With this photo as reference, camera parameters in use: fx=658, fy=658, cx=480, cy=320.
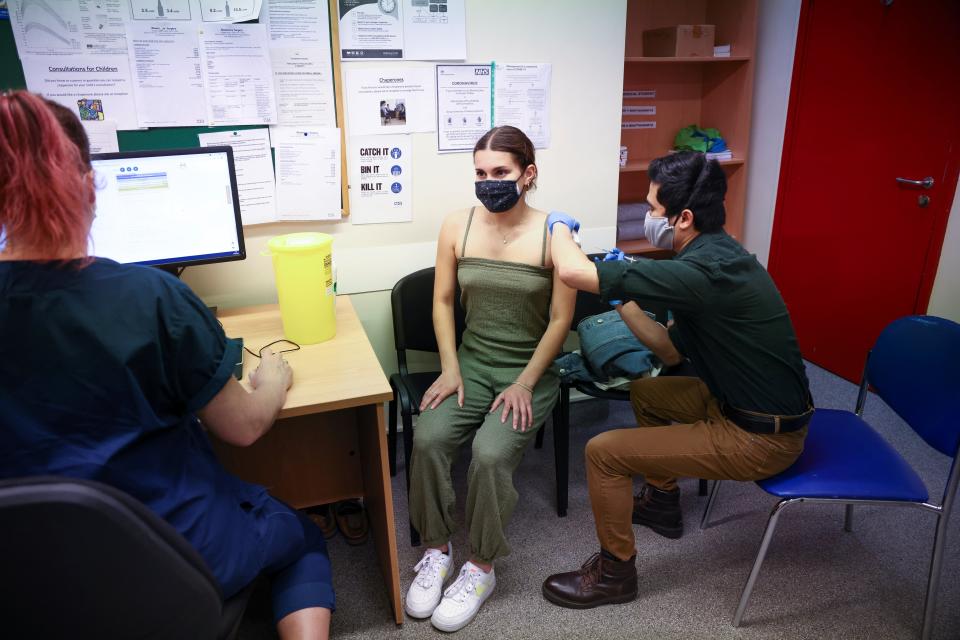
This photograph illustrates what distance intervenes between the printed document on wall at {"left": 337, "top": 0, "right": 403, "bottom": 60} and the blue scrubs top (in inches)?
50.5

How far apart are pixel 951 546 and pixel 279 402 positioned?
6.56ft

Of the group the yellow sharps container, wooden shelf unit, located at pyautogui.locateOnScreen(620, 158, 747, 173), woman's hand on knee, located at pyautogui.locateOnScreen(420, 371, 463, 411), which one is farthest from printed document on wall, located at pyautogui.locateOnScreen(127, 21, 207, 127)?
wooden shelf unit, located at pyautogui.locateOnScreen(620, 158, 747, 173)

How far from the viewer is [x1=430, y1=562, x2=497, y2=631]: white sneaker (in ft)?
5.61

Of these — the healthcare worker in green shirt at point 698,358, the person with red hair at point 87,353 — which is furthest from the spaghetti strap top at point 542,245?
the person with red hair at point 87,353

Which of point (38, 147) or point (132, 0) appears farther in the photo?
point (132, 0)

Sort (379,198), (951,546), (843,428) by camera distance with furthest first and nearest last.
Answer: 1. (379,198)
2. (951,546)
3. (843,428)

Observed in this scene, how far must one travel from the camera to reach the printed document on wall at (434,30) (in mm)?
2145

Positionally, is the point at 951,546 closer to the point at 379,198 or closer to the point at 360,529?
the point at 360,529

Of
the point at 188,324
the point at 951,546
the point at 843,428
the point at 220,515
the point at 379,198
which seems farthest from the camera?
the point at 379,198

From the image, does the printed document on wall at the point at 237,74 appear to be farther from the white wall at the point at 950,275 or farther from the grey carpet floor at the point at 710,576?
the white wall at the point at 950,275

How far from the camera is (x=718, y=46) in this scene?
10.6 ft

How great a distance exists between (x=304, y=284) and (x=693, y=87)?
Answer: 258 cm

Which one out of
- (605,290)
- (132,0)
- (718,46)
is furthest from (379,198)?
(718,46)

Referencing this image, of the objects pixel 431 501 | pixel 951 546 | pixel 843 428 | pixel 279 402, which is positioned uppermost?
pixel 279 402
